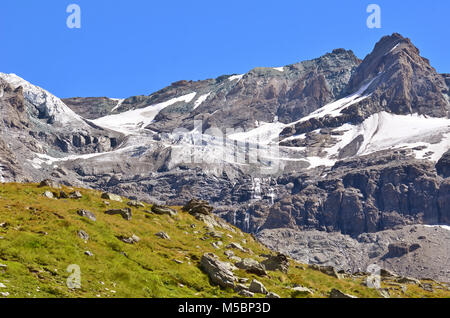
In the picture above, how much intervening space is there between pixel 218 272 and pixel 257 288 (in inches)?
110

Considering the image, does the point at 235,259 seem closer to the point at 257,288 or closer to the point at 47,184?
the point at 257,288

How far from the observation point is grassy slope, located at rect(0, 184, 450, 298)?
94.4ft

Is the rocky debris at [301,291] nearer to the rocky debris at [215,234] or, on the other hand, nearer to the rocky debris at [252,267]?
the rocky debris at [252,267]

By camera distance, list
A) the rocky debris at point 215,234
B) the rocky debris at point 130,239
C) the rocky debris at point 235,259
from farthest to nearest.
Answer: the rocky debris at point 215,234 → the rocky debris at point 235,259 → the rocky debris at point 130,239

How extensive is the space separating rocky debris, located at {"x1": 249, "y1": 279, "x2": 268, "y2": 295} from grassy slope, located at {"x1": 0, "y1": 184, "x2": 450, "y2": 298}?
1.32 meters

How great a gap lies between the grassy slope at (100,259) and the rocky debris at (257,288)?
4.32 feet

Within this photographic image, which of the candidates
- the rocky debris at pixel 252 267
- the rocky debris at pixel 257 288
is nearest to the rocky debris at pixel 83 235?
the rocky debris at pixel 257 288

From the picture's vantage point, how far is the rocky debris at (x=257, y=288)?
33.9m

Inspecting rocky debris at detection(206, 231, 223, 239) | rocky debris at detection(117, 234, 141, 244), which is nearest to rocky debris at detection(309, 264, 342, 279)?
rocky debris at detection(206, 231, 223, 239)
